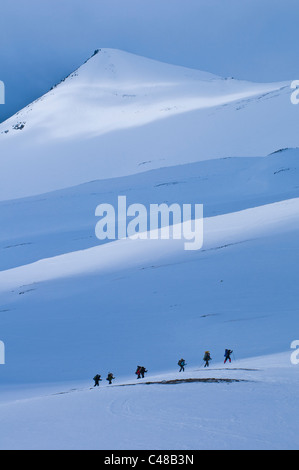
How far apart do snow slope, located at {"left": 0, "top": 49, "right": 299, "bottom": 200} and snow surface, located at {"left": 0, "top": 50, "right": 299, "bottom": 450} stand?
0.99 ft

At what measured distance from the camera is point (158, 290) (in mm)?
22672

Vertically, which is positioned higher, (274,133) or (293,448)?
(274,133)

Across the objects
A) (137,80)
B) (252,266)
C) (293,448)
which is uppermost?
(137,80)

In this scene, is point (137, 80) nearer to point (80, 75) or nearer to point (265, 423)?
point (80, 75)

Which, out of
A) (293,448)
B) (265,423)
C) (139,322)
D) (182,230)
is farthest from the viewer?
(182,230)

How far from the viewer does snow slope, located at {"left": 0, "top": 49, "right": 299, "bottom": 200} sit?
5738cm

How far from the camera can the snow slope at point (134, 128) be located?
57.4 metres

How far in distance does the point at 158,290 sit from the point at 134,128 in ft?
163

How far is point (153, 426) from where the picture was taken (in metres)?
8.41

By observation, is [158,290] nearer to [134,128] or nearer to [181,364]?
[181,364]

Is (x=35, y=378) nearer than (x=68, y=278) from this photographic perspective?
Yes

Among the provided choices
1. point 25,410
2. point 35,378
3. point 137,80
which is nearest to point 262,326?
point 35,378

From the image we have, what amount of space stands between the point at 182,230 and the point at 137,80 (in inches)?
2907

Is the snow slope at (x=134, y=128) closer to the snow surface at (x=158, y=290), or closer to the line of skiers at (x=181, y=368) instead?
the snow surface at (x=158, y=290)
